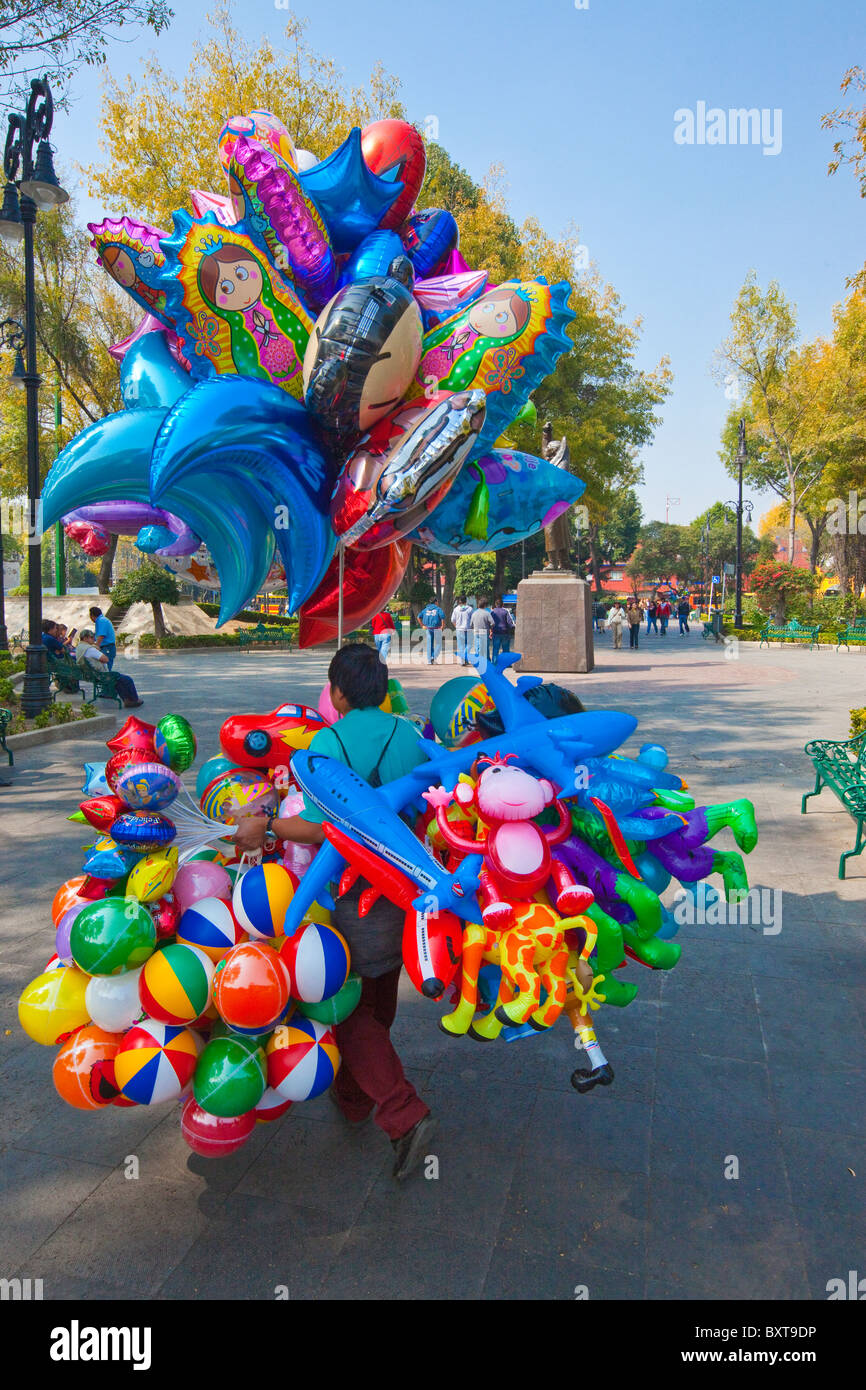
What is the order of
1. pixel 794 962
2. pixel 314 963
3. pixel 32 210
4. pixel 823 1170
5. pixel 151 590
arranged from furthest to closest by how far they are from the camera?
pixel 151 590 → pixel 32 210 → pixel 794 962 → pixel 823 1170 → pixel 314 963

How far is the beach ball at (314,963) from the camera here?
2.82 m

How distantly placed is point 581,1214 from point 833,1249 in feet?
2.57

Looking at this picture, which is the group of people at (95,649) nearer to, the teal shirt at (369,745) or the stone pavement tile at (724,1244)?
the teal shirt at (369,745)

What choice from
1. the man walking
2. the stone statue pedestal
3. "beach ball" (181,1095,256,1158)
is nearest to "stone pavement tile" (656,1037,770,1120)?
"beach ball" (181,1095,256,1158)

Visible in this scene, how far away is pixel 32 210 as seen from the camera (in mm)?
11352

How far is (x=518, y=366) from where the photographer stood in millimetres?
3248

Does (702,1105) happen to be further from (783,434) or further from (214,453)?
(783,434)

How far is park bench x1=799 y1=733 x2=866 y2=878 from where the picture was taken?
6223 millimetres

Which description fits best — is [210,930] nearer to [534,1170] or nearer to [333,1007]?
[333,1007]

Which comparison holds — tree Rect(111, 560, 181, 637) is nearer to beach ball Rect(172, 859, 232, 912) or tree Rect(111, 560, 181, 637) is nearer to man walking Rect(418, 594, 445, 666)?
man walking Rect(418, 594, 445, 666)

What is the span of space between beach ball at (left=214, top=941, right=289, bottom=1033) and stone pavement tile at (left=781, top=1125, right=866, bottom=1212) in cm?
189

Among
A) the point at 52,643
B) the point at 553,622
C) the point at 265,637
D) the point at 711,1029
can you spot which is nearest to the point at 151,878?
the point at 711,1029
